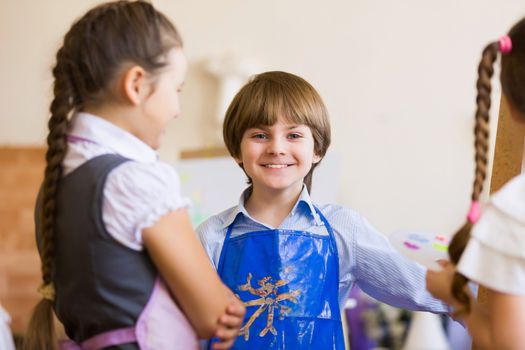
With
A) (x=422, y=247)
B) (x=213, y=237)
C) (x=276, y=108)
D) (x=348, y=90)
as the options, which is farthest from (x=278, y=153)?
(x=348, y=90)

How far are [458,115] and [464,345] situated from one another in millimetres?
1098

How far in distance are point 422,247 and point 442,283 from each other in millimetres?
222

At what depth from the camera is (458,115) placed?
293cm

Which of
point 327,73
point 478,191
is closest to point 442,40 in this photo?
point 327,73

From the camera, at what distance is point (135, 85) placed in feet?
3.17

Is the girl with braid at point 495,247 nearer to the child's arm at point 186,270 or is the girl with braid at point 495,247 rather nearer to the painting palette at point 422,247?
the painting palette at point 422,247

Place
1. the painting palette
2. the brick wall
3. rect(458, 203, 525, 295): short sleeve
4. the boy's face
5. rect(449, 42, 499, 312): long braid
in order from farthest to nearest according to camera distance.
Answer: the brick wall → the boy's face → the painting palette → rect(449, 42, 499, 312): long braid → rect(458, 203, 525, 295): short sleeve

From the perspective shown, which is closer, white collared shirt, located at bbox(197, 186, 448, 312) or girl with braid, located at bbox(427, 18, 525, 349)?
girl with braid, located at bbox(427, 18, 525, 349)

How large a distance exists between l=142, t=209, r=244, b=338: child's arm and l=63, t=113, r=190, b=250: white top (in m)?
0.02

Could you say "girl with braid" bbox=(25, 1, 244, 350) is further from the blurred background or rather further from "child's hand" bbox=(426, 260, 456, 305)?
the blurred background

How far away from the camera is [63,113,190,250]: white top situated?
2.97ft

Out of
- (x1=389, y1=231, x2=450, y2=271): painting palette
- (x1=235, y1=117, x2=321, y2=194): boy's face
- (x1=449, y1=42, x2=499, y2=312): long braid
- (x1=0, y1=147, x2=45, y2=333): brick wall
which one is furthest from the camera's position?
(x1=0, y1=147, x2=45, y2=333): brick wall

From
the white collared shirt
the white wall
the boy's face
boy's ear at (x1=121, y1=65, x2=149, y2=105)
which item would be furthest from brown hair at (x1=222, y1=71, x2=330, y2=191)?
the white wall

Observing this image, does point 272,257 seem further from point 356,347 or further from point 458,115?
point 458,115
